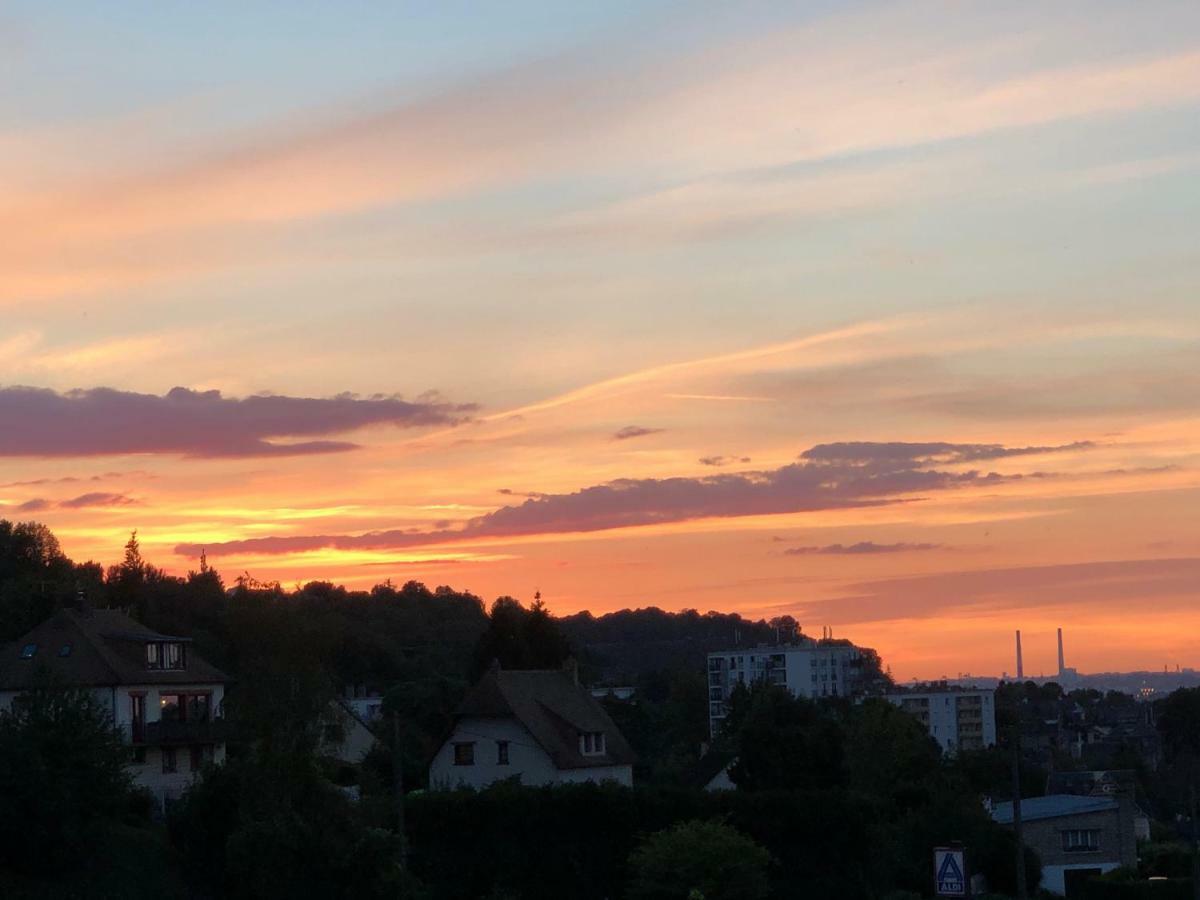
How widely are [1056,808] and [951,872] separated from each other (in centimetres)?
4739

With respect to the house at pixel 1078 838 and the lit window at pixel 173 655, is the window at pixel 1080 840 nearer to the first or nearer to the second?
the house at pixel 1078 838

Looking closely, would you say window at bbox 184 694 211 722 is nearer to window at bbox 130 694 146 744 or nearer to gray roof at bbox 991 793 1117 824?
window at bbox 130 694 146 744

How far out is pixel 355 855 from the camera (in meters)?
37.8

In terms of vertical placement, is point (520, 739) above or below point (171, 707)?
below

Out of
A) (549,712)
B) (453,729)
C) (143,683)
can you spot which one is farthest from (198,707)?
(549,712)

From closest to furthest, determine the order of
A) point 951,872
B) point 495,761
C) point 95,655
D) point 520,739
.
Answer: point 951,872 → point 95,655 → point 520,739 → point 495,761

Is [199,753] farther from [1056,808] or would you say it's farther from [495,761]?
[1056,808]

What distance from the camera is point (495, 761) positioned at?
63.3 meters

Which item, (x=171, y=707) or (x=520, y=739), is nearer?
(x=171, y=707)

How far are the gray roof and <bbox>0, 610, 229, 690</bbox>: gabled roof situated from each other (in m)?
35.6

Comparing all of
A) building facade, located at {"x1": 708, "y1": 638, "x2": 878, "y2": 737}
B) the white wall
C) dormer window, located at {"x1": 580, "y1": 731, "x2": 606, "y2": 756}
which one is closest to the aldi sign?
the white wall

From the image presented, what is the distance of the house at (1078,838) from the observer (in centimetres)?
6931

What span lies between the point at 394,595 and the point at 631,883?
103 m

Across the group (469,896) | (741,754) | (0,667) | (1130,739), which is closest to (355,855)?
(469,896)
